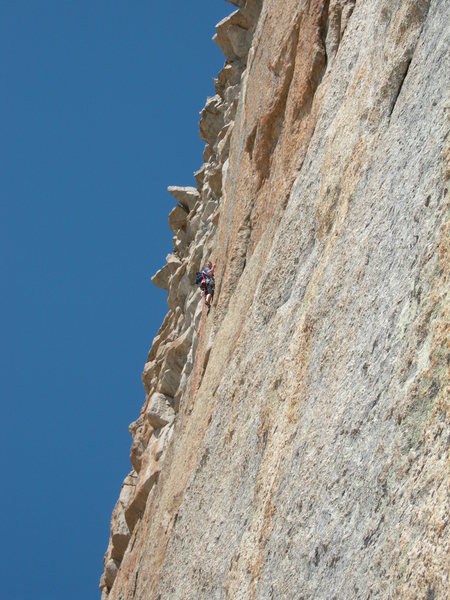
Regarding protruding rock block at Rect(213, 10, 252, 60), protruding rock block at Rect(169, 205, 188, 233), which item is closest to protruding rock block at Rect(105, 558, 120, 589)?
protruding rock block at Rect(169, 205, 188, 233)

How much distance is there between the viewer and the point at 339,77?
891cm

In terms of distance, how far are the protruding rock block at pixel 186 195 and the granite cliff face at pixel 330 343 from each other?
37.8 ft

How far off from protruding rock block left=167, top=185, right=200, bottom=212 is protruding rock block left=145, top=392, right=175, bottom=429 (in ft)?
22.8

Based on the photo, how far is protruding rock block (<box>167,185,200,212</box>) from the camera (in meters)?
24.6

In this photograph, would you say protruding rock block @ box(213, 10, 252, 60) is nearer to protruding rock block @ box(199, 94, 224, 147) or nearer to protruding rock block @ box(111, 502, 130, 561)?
protruding rock block @ box(199, 94, 224, 147)

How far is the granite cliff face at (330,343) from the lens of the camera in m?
4.73

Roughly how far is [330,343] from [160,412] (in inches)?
512

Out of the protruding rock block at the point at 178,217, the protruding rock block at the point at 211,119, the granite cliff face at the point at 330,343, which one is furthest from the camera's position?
the protruding rock block at the point at 178,217

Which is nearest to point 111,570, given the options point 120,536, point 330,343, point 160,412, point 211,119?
point 120,536

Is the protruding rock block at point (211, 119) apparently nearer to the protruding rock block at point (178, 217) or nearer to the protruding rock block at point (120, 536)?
the protruding rock block at point (178, 217)

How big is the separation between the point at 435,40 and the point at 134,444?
15.6 metres

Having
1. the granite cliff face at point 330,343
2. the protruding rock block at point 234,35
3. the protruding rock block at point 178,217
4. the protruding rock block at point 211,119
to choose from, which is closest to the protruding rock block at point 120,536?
the granite cliff face at point 330,343

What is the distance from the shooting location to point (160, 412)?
19062 mm

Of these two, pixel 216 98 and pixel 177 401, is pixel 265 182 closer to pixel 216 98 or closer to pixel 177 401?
pixel 177 401
